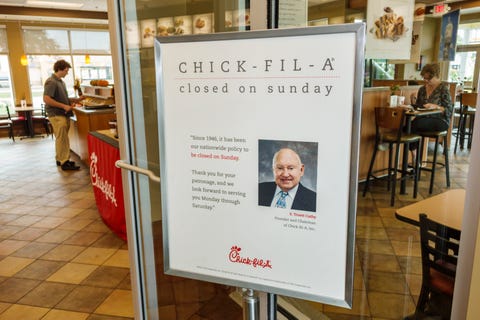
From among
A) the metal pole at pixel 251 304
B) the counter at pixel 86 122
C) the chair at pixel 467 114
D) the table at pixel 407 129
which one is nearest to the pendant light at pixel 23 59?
the counter at pixel 86 122

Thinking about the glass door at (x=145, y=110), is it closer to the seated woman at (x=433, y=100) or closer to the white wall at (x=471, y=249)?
the seated woman at (x=433, y=100)

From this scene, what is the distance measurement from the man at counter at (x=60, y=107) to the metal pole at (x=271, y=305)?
16.8 ft

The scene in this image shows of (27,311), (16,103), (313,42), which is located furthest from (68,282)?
(16,103)

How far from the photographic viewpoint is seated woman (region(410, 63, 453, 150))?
130cm

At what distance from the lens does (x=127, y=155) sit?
157 cm

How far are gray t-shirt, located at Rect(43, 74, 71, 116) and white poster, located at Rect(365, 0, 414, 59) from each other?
16.7 feet

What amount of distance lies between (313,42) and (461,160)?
1.74ft

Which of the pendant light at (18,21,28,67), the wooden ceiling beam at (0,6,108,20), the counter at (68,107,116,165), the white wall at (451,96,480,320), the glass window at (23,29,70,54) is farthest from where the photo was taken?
the glass window at (23,29,70,54)

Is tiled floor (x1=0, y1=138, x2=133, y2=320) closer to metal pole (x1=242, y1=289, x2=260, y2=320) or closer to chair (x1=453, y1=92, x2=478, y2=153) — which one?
metal pole (x1=242, y1=289, x2=260, y2=320)

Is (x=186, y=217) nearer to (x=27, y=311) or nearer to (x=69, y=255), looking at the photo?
(x=27, y=311)

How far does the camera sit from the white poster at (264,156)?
36.0 inches

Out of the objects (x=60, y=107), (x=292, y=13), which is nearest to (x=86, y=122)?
(x=60, y=107)

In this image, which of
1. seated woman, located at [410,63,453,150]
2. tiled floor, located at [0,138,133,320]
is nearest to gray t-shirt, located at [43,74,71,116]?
tiled floor, located at [0,138,133,320]

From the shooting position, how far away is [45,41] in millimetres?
9883
